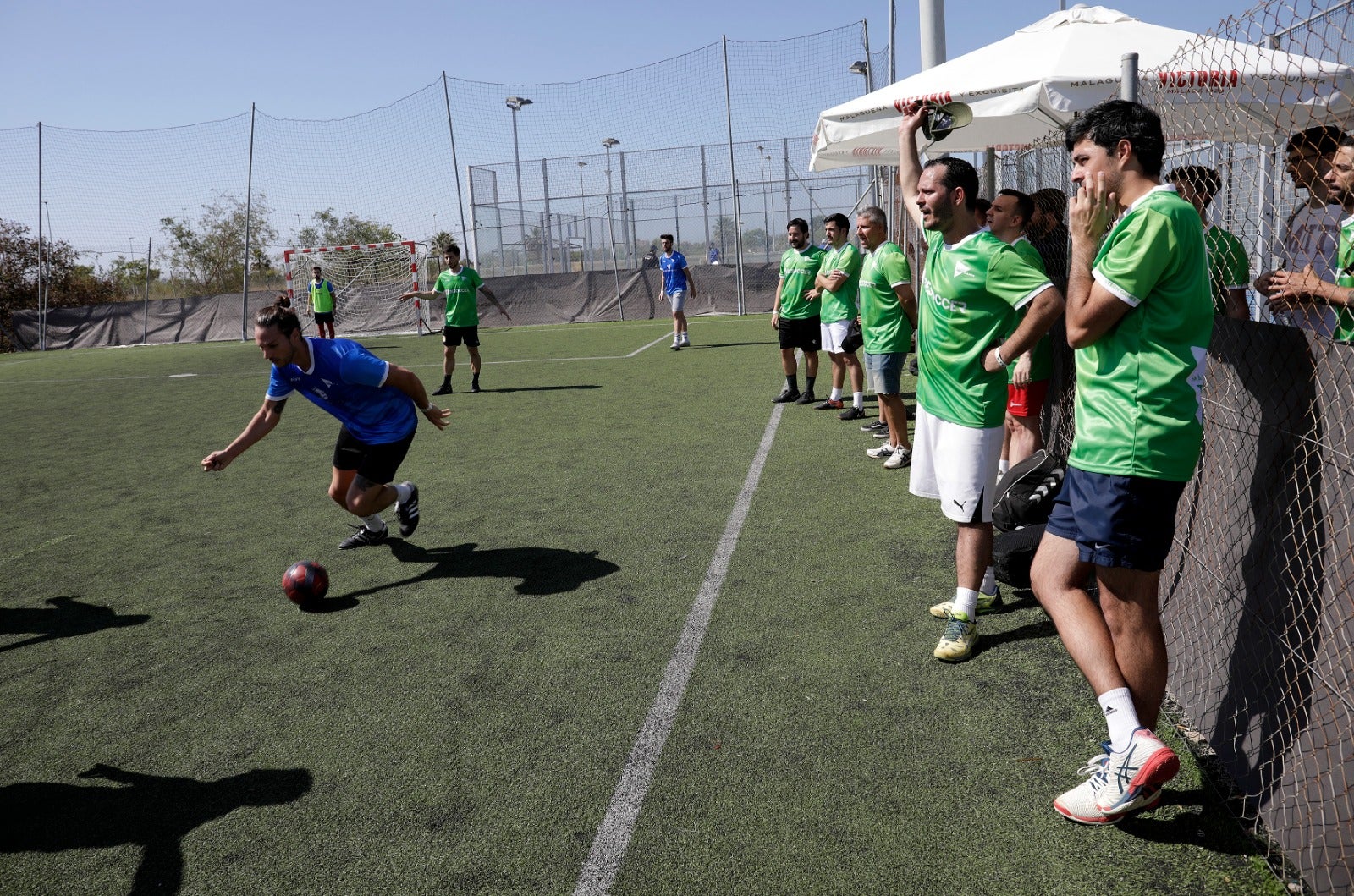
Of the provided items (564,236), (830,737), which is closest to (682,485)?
(830,737)

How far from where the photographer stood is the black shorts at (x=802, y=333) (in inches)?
404

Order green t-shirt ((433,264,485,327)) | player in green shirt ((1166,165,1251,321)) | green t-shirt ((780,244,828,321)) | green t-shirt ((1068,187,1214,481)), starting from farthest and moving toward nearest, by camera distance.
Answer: green t-shirt ((433,264,485,327))
green t-shirt ((780,244,828,321))
player in green shirt ((1166,165,1251,321))
green t-shirt ((1068,187,1214,481))

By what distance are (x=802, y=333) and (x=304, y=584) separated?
665 cm

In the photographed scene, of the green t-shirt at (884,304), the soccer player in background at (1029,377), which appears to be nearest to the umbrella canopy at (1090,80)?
the soccer player in background at (1029,377)

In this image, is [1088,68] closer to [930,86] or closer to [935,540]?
[930,86]

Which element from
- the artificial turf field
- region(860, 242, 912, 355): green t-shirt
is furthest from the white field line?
region(860, 242, 912, 355): green t-shirt

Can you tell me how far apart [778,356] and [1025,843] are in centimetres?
1244

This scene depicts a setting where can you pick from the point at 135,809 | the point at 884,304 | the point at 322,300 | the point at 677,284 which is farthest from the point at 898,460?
the point at 322,300

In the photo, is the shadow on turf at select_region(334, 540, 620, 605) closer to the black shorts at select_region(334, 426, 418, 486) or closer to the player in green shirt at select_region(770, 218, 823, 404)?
the black shorts at select_region(334, 426, 418, 486)

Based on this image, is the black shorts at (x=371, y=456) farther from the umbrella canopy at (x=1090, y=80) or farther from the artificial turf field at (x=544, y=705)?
the umbrella canopy at (x=1090, y=80)

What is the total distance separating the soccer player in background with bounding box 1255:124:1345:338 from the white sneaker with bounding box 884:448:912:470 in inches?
131

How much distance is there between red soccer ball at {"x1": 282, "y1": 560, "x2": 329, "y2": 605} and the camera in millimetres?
4938

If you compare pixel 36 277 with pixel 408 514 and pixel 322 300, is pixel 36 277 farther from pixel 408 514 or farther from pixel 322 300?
pixel 408 514

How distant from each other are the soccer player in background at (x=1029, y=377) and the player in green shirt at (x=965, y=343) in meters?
1.45
